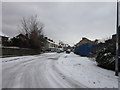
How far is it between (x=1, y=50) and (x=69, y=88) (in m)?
24.6

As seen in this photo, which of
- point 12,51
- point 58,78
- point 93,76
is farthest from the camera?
point 12,51

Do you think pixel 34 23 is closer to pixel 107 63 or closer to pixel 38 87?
pixel 107 63

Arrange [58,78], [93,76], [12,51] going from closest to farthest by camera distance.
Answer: [58,78] < [93,76] < [12,51]

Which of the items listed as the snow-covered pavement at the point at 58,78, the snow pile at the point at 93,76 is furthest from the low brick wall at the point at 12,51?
the snow pile at the point at 93,76

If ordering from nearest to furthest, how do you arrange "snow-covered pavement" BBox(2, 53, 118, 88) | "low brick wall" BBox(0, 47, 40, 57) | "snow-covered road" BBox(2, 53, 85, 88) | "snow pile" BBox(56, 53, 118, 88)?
"snow-covered road" BBox(2, 53, 85, 88) < "snow-covered pavement" BBox(2, 53, 118, 88) < "snow pile" BBox(56, 53, 118, 88) < "low brick wall" BBox(0, 47, 40, 57)

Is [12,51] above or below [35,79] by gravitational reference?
above

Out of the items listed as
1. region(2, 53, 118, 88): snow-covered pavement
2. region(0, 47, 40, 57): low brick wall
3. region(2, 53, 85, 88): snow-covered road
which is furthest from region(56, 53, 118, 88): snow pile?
region(0, 47, 40, 57): low brick wall

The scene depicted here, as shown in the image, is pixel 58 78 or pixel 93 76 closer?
pixel 58 78

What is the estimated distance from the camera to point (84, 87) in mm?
6715

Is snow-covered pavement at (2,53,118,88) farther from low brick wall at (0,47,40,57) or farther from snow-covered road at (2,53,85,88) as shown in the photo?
low brick wall at (0,47,40,57)

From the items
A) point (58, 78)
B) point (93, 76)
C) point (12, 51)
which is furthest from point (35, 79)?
point (12, 51)

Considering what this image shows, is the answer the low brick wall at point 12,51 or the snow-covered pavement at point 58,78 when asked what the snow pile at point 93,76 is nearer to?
the snow-covered pavement at point 58,78

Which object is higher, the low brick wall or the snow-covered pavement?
the low brick wall

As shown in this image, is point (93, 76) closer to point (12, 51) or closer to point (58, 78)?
point (58, 78)
